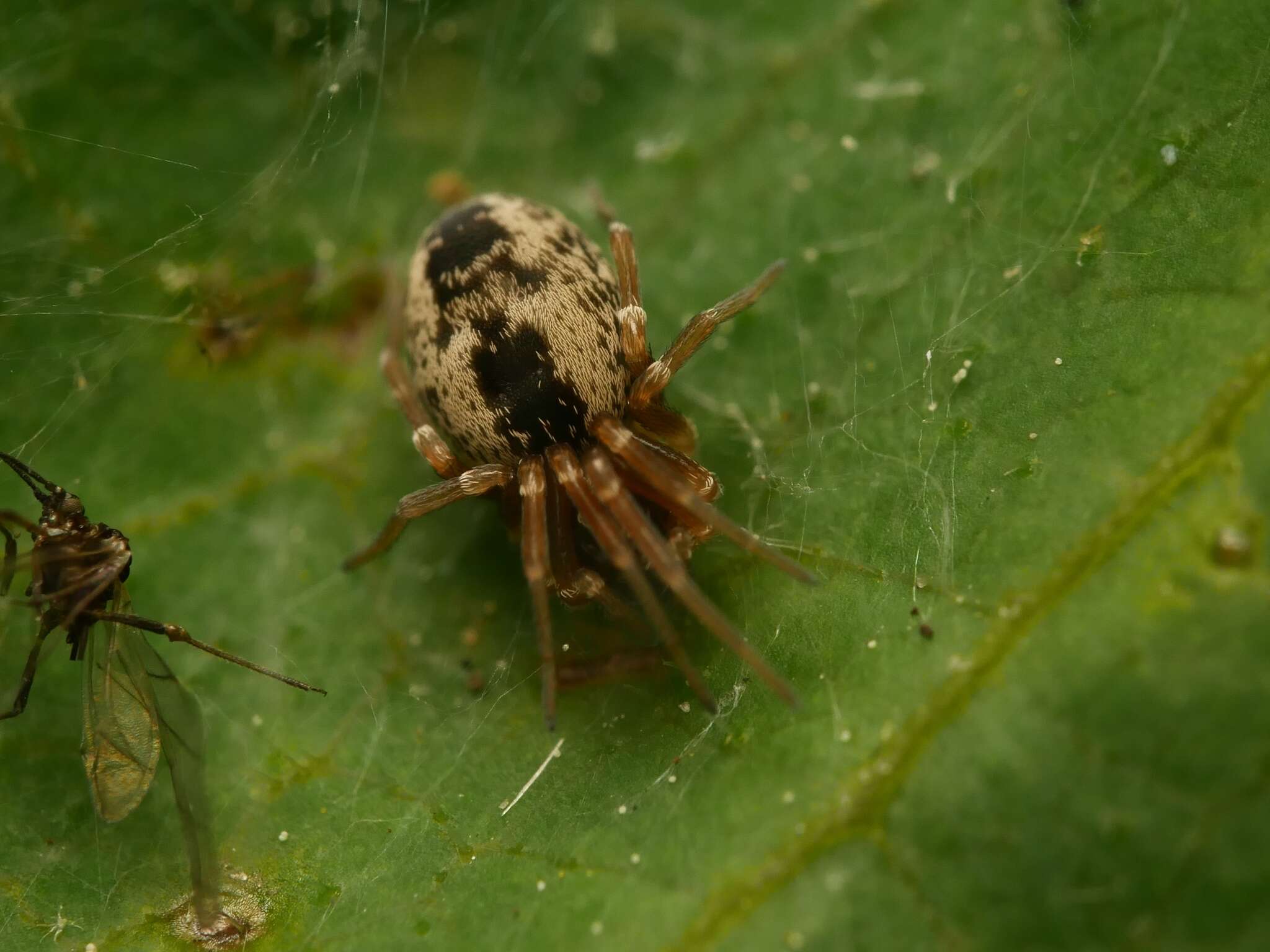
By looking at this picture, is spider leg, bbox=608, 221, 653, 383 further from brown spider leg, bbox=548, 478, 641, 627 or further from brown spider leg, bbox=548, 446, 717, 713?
brown spider leg, bbox=548, 478, 641, 627

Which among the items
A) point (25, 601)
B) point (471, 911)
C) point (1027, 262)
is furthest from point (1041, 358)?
point (25, 601)

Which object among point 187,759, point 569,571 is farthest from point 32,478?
point 569,571

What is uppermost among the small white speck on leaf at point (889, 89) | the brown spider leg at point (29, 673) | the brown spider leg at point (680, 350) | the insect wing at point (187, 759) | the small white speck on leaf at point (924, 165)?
the small white speck on leaf at point (889, 89)

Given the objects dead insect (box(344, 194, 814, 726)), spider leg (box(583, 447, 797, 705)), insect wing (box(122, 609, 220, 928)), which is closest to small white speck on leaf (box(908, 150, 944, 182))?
dead insect (box(344, 194, 814, 726))

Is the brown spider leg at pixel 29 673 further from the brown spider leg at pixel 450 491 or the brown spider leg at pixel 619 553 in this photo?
the brown spider leg at pixel 619 553

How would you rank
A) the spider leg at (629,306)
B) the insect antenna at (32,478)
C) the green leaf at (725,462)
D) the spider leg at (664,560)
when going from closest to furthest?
1. the green leaf at (725,462)
2. the spider leg at (664,560)
3. the spider leg at (629,306)
4. the insect antenna at (32,478)

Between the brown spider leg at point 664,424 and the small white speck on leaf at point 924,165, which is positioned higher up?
the small white speck on leaf at point 924,165

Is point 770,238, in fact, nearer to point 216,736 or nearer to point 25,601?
point 216,736

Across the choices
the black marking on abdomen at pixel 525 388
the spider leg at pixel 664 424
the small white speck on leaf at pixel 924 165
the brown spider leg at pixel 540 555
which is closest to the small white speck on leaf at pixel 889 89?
the small white speck on leaf at pixel 924 165
